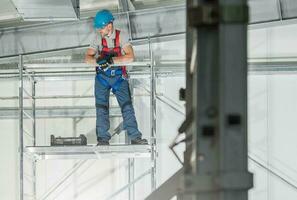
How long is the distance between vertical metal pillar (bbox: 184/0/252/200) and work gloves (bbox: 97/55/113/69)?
2.98 metres

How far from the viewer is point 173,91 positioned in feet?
17.7

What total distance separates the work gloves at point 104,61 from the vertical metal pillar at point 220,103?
2976 mm

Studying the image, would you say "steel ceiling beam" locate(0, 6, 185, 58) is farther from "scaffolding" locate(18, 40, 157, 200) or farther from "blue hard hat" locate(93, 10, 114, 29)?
"blue hard hat" locate(93, 10, 114, 29)

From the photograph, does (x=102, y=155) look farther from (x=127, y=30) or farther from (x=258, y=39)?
(x=258, y=39)

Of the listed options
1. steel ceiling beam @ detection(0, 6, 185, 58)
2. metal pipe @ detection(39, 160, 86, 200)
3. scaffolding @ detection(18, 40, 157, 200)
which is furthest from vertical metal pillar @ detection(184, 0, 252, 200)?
metal pipe @ detection(39, 160, 86, 200)

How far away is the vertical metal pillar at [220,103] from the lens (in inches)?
60.1

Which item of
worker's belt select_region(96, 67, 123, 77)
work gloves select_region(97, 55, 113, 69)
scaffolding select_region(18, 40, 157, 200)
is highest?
work gloves select_region(97, 55, 113, 69)

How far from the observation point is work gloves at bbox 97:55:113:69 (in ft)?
14.8

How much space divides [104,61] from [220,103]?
10.0 feet

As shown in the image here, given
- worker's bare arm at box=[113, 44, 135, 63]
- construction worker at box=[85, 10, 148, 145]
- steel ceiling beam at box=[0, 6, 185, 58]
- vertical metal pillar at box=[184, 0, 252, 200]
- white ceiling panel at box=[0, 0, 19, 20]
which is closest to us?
vertical metal pillar at box=[184, 0, 252, 200]

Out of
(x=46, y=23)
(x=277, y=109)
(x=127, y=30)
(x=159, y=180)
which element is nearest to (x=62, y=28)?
(x=46, y=23)

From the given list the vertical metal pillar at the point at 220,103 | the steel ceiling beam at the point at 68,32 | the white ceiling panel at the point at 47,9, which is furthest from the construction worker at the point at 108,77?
the vertical metal pillar at the point at 220,103

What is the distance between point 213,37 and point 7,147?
4.34 m

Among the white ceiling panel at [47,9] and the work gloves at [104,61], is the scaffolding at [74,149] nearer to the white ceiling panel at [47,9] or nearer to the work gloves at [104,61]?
the work gloves at [104,61]
